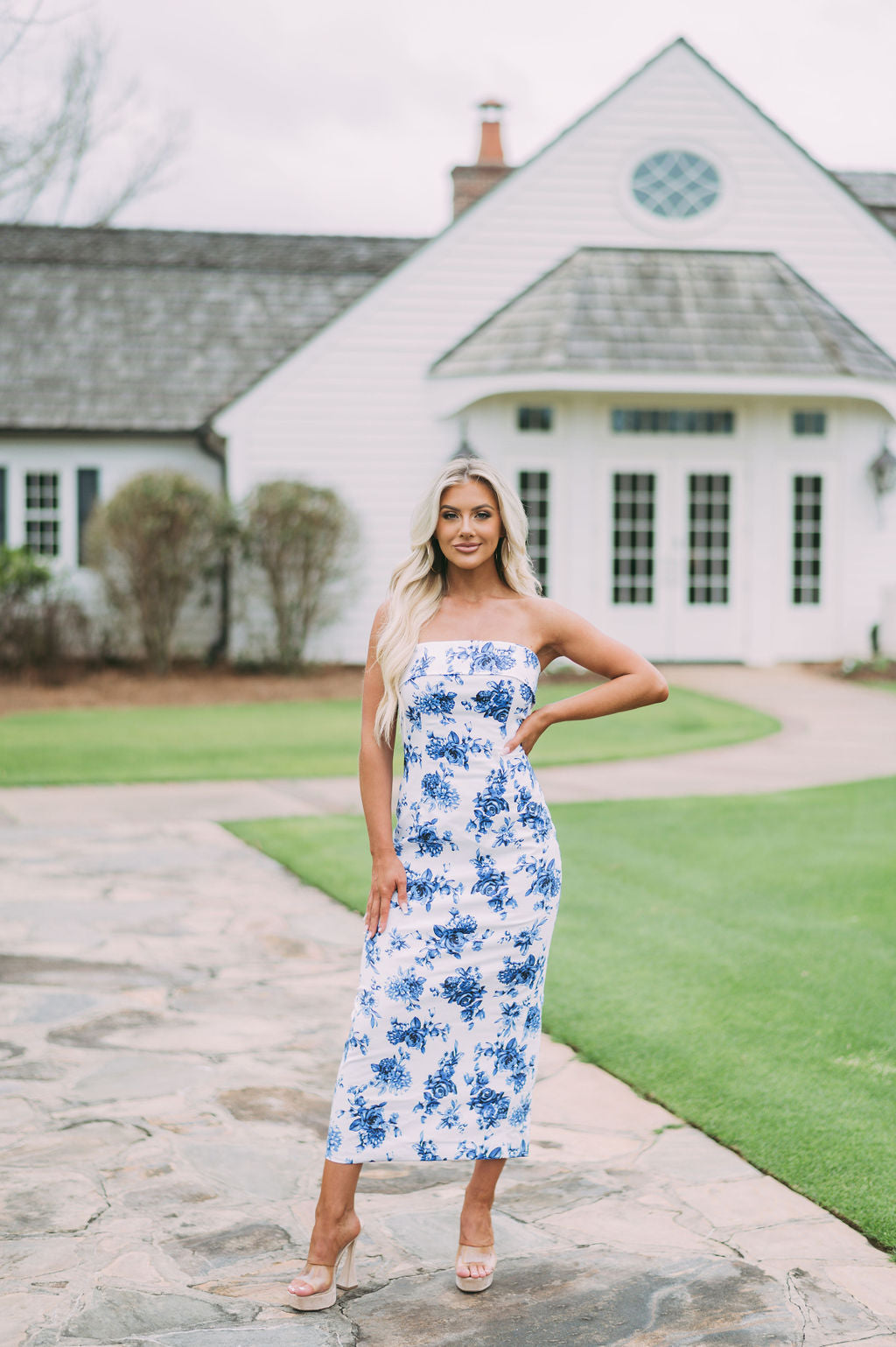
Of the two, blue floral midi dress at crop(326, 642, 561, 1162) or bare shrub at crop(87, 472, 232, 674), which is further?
bare shrub at crop(87, 472, 232, 674)

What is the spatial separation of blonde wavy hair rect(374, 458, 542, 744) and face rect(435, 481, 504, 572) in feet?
0.05

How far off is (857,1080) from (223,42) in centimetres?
1961

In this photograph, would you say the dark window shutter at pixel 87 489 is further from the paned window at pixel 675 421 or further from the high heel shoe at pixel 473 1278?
the high heel shoe at pixel 473 1278

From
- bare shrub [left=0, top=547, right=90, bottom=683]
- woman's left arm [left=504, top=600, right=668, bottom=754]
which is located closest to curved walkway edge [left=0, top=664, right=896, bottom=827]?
woman's left arm [left=504, top=600, right=668, bottom=754]

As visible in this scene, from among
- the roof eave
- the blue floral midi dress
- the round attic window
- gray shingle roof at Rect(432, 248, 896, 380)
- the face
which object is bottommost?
the blue floral midi dress

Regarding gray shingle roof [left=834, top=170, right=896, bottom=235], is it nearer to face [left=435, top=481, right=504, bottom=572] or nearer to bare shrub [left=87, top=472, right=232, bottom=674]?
bare shrub [left=87, top=472, right=232, bottom=674]

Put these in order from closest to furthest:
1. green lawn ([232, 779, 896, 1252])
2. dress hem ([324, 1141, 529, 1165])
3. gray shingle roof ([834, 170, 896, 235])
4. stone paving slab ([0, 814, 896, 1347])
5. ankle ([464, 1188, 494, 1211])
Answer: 1. stone paving slab ([0, 814, 896, 1347])
2. dress hem ([324, 1141, 529, 1165])
3. ankle ([464, 1188, 494, 1211])
4. green lawn ([232, 779, 896, 1252])
5. gray shingle roof ([834, 170, 896, 235])

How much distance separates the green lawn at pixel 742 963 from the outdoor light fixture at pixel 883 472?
29.1 ft

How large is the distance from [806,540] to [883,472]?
47.8 inches

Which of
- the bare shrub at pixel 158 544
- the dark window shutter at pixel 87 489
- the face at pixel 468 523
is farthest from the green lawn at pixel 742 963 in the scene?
the dark window shutter at pixel 87 489

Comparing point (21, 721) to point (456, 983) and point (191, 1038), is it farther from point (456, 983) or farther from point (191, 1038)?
point (456, 983)

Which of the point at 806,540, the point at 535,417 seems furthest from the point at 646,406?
the point at 806,540

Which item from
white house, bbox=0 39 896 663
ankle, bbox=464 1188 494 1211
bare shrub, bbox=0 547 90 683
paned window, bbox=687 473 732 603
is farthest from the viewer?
paned window, bbox=687 473 732 603

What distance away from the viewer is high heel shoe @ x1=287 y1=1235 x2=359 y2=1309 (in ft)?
9.48
